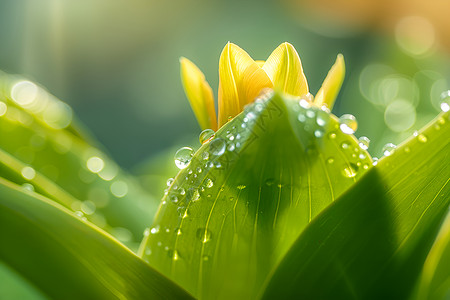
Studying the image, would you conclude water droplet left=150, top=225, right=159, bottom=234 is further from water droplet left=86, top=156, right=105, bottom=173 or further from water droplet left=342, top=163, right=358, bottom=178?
water droplet left=86, top=156, right=105, bottom=173

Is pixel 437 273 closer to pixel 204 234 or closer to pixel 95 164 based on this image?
pixel 204 234

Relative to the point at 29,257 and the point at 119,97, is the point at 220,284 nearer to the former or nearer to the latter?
the point at 29,257

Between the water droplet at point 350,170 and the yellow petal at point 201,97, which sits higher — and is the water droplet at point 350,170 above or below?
below

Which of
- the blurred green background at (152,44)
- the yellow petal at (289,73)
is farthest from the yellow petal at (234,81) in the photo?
the blurred green background at (152,44)

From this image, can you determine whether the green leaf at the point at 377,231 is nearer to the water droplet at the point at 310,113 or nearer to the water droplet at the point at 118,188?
the water droplet at the point at 310,113

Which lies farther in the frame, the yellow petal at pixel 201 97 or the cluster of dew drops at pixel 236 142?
the yellow petal at pixel 201 97

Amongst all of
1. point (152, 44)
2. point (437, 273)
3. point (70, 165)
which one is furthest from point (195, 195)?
point (152, 44)

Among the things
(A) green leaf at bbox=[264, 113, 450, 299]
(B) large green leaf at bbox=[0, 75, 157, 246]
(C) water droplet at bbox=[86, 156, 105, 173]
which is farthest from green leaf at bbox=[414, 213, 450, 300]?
(C) water droplet at bbox=[86, 156, 105, 173]

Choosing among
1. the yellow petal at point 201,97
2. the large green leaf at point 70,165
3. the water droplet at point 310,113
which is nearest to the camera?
the water droplet at point 310,113
